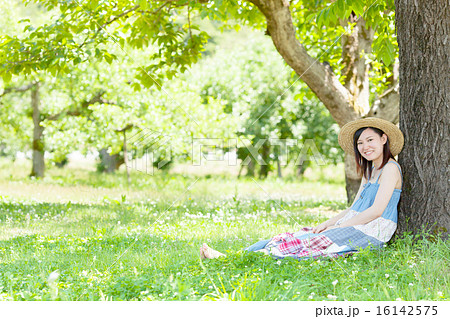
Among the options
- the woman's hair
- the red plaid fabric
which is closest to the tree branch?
the woman's hair

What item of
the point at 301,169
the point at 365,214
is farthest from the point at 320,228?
the point at 301,169

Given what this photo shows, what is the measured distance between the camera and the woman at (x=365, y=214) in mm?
4191

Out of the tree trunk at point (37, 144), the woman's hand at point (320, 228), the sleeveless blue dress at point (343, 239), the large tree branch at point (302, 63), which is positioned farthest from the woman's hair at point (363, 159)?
the tree trunk at point (37, 144)

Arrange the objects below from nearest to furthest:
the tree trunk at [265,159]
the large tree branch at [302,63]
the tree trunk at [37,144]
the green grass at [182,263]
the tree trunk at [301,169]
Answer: the green grass at [182,263]
the large tree branch at [302,63]
the tree trunk at [37,144]
the tree trunk at [265,159]
the tree trunk at [301,169]

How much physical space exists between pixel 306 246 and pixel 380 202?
779mm

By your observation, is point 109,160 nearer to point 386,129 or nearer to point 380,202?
point 386,129

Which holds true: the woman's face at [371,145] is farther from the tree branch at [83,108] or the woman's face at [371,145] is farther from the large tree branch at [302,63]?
the tree branch at [83,108]

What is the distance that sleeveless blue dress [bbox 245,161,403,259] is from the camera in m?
4.16

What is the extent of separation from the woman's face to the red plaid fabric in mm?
909

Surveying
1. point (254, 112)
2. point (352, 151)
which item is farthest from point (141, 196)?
point (254, 112)

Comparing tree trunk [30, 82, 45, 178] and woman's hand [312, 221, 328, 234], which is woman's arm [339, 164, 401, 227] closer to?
woman's hand [312, 221, 328, 234]

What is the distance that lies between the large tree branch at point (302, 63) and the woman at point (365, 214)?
117 inches

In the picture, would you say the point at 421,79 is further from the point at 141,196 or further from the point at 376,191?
the point at 141,196

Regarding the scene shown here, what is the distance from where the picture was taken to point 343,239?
421 cm
